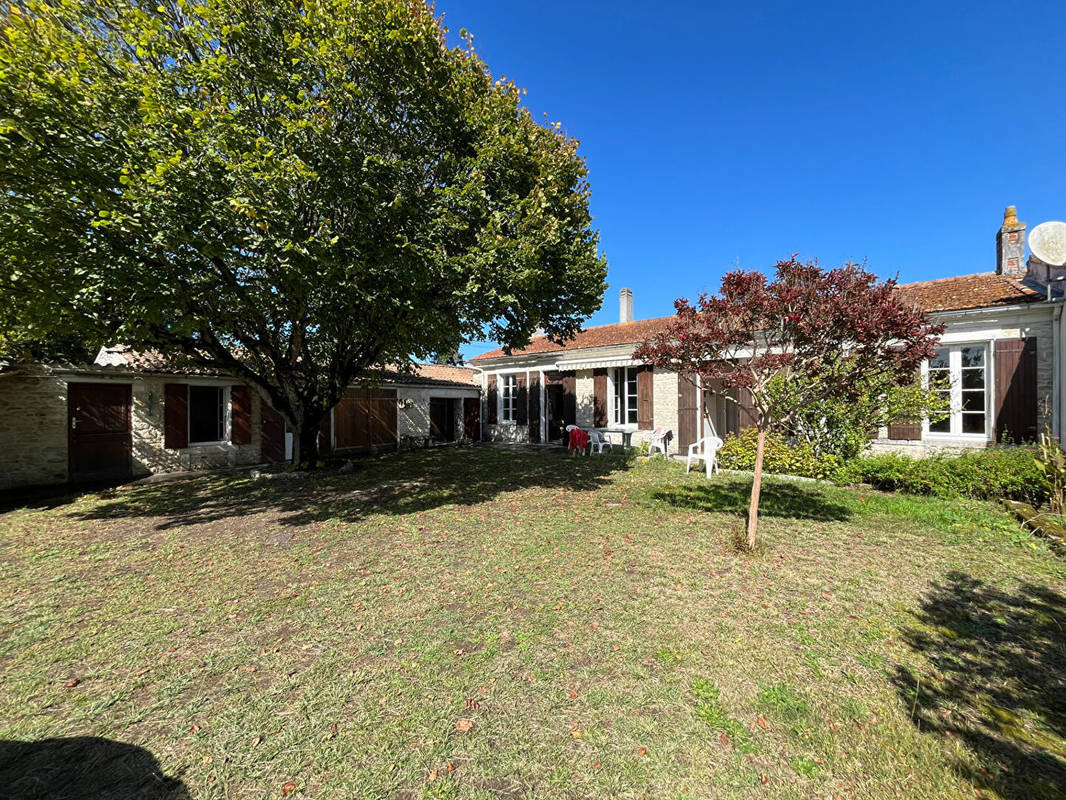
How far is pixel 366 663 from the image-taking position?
A: 346 cm

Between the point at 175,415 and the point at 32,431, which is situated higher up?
the point at 175,415

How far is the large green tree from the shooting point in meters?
5.86

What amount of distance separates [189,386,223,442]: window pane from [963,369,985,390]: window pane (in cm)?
2091

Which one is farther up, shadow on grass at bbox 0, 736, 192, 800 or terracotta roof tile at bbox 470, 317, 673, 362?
terracotta roof tile at bbox 470, 317, 673, 362

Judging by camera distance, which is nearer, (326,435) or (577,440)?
(577,440)

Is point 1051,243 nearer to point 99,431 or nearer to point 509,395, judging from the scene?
point 509,395

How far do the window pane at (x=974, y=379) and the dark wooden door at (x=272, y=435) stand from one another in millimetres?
19650

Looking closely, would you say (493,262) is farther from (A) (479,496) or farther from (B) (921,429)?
(B) (921,429)

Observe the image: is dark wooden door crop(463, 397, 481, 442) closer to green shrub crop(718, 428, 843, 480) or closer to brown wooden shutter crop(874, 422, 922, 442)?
green shrub crop(718, 428, 843, 480)

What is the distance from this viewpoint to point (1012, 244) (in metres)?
11.9

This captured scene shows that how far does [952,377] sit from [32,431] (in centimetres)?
2300

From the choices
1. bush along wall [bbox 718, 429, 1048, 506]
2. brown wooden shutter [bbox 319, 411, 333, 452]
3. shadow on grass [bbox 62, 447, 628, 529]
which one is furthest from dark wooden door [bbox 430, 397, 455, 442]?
bush along wall [bbox 718, 429, 1048, 506]

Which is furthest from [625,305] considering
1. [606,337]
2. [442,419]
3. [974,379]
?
[974,379]

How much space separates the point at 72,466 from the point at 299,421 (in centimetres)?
588
